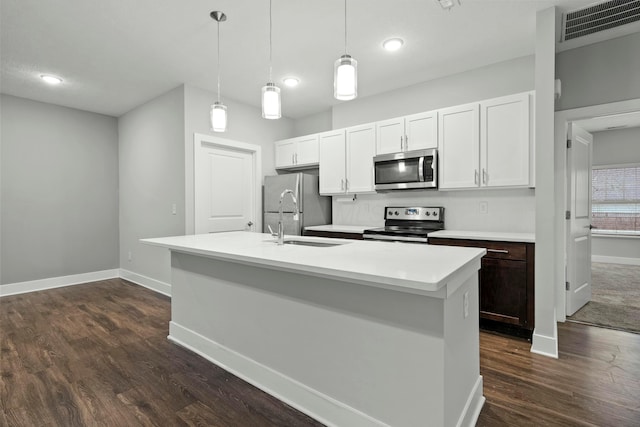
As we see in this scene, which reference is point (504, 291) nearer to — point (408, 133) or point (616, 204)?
point (408, 133)

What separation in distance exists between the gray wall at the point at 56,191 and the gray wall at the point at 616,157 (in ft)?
28.6

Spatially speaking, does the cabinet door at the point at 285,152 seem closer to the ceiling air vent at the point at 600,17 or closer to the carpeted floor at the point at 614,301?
the ceiling air vent at the point at 600,17

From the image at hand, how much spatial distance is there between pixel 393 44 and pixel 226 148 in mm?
2485

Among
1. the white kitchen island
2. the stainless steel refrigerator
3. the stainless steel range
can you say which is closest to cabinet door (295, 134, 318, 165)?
the stainless steel refrigerator

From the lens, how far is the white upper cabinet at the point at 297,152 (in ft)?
14.9

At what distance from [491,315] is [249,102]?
152 inches

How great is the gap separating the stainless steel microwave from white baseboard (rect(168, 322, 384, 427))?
2.42 meters

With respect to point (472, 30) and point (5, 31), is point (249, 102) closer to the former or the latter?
point (5, 31)

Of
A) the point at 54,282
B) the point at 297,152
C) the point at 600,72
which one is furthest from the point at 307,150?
the point at 54,282

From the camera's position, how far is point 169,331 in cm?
291

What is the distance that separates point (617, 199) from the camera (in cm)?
618

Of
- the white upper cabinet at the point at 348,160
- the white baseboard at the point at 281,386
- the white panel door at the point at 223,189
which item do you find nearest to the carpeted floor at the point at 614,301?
the white upper cabinet at the point at 348,160

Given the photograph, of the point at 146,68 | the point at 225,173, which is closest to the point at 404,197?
the point at 225,173

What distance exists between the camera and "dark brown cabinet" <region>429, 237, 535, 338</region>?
2.67 metres
